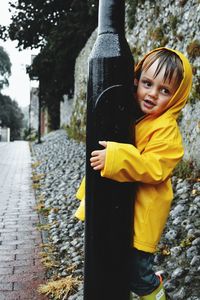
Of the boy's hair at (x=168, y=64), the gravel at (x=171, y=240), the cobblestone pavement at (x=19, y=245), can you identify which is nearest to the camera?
the boy's hair at (x=168, y=64)

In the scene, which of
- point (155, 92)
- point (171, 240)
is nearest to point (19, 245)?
point (171, 240)

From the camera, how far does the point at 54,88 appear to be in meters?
19.0

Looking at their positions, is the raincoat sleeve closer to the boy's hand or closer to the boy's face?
the boy's hand

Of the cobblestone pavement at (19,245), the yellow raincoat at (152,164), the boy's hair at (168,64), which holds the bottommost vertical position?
the cobblestone pavement at (19,245)

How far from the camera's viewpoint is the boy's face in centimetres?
194

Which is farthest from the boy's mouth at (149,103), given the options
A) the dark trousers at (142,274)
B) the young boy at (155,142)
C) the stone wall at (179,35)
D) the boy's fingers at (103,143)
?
the stone wall at (179,35)

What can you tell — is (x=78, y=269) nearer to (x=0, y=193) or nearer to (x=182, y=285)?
(x=182, y=285)

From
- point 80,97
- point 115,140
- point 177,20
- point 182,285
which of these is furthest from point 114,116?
point 80,97

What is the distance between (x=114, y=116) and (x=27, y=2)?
16.8m

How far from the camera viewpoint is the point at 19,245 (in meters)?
4.45

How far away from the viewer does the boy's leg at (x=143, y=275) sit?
202 cm

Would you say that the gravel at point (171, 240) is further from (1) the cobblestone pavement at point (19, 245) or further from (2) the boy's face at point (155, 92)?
(2) the boy's face at point (155, 92)

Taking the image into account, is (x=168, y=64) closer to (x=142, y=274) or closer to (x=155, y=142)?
(x=155, y=142)

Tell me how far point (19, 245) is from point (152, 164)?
306 centimetres
